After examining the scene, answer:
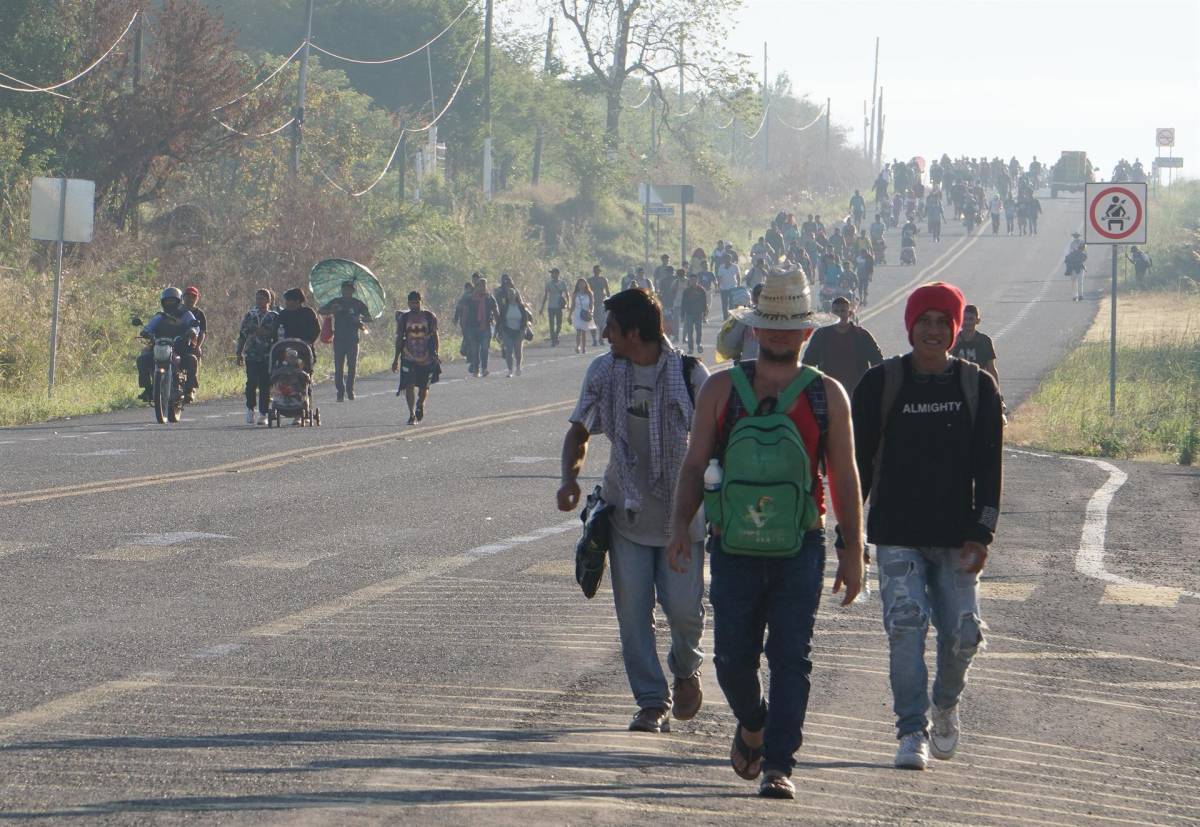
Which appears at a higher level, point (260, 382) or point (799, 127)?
point (799, 127)

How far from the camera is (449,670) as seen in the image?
27.5ft

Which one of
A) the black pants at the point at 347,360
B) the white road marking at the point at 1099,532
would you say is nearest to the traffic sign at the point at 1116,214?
the white road marking at the point at 1099,532

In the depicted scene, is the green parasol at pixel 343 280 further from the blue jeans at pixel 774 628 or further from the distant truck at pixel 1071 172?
the distant truck at pixel 1071 172

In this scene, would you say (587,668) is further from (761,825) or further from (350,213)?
(350,213)

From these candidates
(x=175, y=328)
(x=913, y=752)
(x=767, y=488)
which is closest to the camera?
(x=767, y=488)

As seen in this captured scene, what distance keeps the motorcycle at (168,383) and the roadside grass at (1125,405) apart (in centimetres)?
1043

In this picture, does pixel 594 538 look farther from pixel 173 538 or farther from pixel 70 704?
pixel 173 538

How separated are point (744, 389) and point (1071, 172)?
92.6 meters

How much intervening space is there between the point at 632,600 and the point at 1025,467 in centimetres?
1364

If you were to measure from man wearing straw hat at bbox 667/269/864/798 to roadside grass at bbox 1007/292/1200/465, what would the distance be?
15.8 m

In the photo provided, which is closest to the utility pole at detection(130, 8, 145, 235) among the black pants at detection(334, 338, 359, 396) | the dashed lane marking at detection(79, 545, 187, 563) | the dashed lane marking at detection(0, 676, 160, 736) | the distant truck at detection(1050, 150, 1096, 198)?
the black pants at detection(334, 338, 359, 396)

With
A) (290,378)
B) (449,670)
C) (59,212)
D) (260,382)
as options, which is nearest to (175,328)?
(260,382)

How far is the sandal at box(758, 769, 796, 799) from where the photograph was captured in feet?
19.6

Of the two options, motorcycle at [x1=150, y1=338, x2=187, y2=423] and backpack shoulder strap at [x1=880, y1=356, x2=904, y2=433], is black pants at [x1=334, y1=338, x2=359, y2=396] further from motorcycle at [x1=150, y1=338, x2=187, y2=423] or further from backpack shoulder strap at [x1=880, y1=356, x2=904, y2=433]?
backpack shoulder strap at [x1=880, y1=356, x2=904, y2=433]
